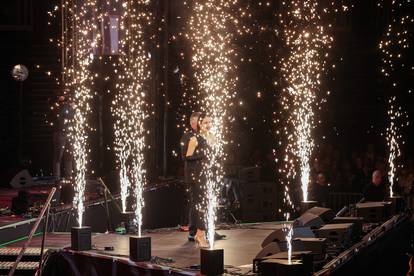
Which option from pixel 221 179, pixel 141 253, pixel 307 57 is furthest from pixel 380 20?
pixel 141 253

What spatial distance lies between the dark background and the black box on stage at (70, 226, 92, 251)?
22.8ft

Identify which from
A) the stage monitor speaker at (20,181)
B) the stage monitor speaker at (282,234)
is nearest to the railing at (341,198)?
the stage monitor speaker at (282,234)

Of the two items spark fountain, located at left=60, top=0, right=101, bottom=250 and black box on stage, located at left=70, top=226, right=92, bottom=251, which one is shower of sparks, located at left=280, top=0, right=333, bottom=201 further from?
black box on stage, located at left=70, top=226, right=92, bottom=251

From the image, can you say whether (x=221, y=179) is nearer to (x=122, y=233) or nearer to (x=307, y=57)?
(x=122, y=233)

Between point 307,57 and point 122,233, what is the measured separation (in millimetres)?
8927

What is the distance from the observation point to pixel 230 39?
1855cm

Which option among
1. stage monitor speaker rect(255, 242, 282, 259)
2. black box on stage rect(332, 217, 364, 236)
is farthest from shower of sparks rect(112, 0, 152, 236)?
stage monitor speaker rect(255, 242, 282, 259)

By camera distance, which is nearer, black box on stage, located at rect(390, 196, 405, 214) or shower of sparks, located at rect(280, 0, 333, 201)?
black box on stage, located at rect(390, 196, 405, 214)

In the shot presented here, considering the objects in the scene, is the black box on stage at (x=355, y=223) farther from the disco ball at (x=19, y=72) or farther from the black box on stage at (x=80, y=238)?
the disco ball at (x=19, y=72)

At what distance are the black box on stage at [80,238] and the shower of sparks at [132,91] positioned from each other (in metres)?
5.97

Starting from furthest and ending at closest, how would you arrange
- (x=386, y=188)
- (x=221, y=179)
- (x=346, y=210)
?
(x=221, y=179)
(x=386, y=188)
(x=346, y=210)

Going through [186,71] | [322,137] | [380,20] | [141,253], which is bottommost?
[141,253]

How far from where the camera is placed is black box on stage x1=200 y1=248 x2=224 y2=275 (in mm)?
7820

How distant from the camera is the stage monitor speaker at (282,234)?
351 inches
